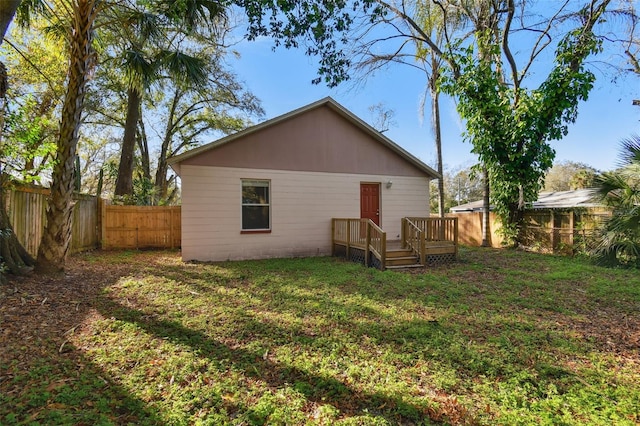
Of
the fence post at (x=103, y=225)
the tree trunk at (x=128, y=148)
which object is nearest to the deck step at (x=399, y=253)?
the fence post at (x=103, y=225)

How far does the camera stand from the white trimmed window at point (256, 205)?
8844 mm

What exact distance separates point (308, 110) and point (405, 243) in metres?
4.89

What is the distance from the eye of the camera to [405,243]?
8.47 metres

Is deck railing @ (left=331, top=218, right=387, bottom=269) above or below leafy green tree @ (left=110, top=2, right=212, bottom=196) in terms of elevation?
below

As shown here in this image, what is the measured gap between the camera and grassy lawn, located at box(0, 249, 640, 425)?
7.63ft

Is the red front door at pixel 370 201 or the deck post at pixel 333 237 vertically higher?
the red front door at pixel 370 201

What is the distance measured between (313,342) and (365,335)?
2.14 feet

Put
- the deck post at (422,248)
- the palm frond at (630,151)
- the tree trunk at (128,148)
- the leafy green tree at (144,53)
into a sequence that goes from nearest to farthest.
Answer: the leafy green tree at (144,53) → the palm frond at (630,151) → the deck post at (422,248) → the tree trunk at (128,148)

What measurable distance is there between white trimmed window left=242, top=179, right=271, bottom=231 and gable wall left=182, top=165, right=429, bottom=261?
17 centimetres

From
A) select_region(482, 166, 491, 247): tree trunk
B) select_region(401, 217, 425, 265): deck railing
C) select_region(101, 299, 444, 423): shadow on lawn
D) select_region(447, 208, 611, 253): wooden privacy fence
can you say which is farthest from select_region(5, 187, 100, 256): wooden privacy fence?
select_region(447, 208, 611, 253): wooden privacy fence

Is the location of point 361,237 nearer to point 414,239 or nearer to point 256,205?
point 414,239

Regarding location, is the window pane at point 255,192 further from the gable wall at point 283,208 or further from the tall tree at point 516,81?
the tall tree at point 516,81

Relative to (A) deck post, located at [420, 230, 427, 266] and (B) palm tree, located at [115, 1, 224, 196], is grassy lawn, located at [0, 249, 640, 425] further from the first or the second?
(B) palm tree, located at [115, 1, 224, 196]

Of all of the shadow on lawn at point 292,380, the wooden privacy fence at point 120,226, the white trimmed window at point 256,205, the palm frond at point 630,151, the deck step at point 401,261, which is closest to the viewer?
the shadow on lawn at point 292,380
